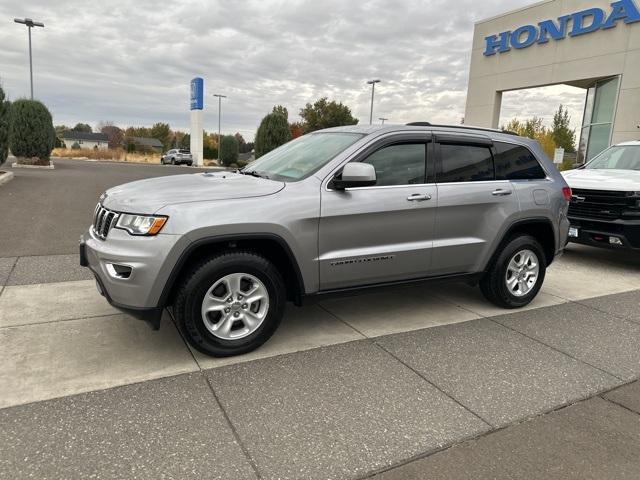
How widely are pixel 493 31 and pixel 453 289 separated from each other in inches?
870

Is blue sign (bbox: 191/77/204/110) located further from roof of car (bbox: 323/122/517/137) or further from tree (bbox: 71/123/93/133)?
tree (bbox: 71/123/93/133)

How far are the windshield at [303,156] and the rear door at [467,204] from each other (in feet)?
3.09

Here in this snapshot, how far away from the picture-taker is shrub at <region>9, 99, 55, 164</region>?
19.9m

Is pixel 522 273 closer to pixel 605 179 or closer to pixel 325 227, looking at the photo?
pixel 325 227

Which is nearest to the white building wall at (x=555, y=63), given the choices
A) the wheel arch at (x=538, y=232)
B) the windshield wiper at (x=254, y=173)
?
the wheel arch at (x=538, y=232)

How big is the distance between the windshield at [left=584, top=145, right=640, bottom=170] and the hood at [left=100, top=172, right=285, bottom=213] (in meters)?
6.84

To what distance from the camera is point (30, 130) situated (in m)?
20.5

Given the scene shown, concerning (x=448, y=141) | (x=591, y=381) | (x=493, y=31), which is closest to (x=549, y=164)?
(x=448, y=141)

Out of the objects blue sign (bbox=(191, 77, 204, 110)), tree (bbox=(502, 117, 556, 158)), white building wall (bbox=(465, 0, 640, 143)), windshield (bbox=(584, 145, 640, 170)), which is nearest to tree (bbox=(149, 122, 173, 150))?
blue sign (bbox=(191, 77, 204, 110))

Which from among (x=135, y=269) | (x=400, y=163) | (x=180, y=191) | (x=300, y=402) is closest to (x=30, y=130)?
(x=180, y=191)

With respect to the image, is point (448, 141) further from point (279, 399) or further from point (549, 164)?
point (279, 399)

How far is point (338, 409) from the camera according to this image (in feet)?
10.1

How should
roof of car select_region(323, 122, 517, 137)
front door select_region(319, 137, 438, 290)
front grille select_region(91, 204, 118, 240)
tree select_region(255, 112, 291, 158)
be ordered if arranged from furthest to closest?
1. tree select_region(255, 112, 291, 158)
2. roof of car select_region(323, 122, 517, 137)
3. front door select_region(319, 137, 438, 290)
4. front grille select_region(91, 204, 118, 240)

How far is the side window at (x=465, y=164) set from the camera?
4531 mm
